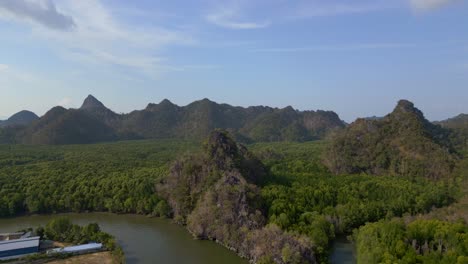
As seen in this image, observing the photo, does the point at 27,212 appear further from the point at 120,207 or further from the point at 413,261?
the point at 413,261

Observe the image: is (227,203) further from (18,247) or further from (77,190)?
(77,190)

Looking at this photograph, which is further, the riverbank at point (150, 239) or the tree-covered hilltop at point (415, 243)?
the riverbank at point (150, 239)

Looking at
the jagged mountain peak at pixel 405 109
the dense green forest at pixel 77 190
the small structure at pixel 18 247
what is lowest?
the small structure at pixel 18 247

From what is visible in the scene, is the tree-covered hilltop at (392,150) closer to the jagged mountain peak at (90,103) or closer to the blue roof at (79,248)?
the blue roof at (79,248)

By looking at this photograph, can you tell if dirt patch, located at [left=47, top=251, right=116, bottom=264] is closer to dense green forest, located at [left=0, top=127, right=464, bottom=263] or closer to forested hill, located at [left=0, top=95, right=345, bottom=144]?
dense green forest, located at [left=0, top=127, right=464, bottom=263]

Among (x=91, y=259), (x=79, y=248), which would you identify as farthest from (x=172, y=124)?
(x=91, y=259)

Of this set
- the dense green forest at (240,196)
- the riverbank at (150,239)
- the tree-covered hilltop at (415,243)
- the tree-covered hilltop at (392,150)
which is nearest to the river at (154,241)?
the riverbank at (150,239)
